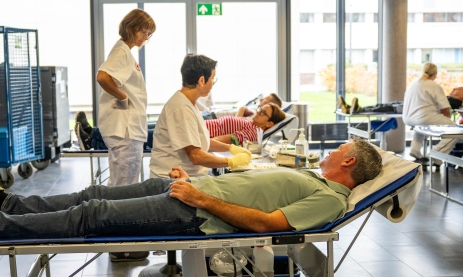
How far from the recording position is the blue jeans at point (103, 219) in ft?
7.29

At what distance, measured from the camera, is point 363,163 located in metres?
2.52

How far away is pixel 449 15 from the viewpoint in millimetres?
8727

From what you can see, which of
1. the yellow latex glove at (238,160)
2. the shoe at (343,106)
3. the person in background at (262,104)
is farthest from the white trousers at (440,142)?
the yellow latex glove at (238,160)

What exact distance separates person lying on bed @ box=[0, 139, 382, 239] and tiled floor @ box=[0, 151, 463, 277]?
1.09 meters

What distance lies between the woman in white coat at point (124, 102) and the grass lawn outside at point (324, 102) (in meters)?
5.06

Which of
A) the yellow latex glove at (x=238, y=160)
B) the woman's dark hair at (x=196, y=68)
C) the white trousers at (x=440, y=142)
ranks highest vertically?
the woman's dark hair at (x=196, y=68)

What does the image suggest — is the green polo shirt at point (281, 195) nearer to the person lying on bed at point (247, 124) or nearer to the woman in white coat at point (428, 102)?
the person lying on bed at point (247, 124)

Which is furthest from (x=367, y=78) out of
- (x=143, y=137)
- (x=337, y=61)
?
(x=143, y=137)

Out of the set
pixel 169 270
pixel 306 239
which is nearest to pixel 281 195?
pixel 306 239

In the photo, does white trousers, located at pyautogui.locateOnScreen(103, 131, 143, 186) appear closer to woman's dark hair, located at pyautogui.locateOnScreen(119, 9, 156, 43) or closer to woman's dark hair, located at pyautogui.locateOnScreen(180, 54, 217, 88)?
woman's dark hair, located at pyautogui.locateOnScreen(119, 9, 156, 43)

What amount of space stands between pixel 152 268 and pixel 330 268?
134 cm

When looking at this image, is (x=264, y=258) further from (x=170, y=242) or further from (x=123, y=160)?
(x=123, y=160)

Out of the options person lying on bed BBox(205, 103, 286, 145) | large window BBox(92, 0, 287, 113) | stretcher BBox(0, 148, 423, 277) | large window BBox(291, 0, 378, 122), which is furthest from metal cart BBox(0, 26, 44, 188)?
large window BBox(291, 0, 378, 122)

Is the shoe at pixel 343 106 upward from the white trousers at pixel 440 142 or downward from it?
upward
